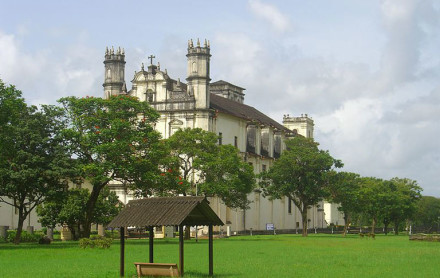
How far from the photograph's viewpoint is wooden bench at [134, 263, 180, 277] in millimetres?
22266

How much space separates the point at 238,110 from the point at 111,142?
34838 millimetres

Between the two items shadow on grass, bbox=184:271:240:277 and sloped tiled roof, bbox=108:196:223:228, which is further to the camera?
shadow on grass, bbox=184:271:240:277

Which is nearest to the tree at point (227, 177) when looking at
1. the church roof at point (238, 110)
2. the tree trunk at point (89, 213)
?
the tree trunk at point (89, 213)

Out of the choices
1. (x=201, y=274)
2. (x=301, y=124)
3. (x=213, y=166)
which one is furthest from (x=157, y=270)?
(x=301, y=124)

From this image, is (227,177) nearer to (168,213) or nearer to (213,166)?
(213,166)

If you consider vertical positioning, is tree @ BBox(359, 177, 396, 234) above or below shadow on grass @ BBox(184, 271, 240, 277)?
above

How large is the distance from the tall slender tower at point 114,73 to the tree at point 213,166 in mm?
15909

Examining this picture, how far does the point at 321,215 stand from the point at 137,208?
263ft

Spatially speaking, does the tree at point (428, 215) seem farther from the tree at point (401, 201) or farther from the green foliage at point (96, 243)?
the green foliage at point (96, 243)

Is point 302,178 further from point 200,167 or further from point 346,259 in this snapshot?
point 346,259

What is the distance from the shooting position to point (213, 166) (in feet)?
186

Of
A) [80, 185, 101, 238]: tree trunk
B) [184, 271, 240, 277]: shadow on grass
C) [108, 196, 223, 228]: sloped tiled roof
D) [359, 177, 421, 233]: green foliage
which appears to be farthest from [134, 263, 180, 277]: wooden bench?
[359, 177, 421, 233]: green foliage

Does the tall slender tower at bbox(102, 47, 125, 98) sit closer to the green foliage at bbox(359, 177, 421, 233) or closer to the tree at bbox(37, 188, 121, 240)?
the tree at bbox(37, 188, 121, 240)

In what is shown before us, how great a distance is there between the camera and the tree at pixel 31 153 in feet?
142
